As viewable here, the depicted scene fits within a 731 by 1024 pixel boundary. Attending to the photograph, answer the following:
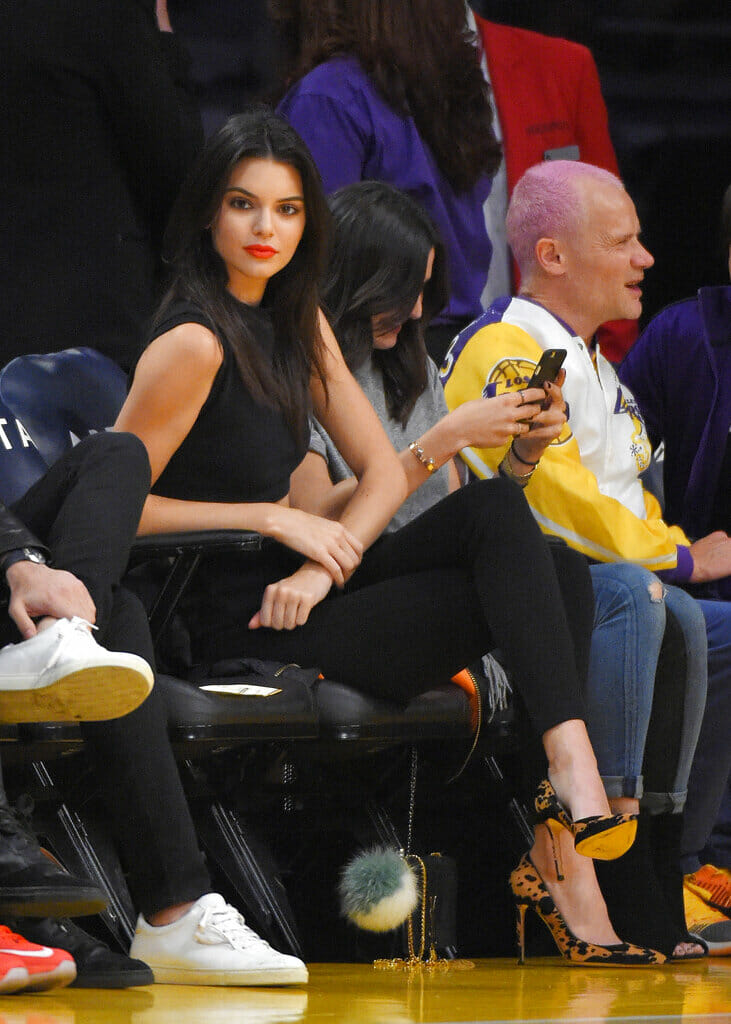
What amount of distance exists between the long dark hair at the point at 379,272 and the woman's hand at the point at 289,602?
21.1 inches

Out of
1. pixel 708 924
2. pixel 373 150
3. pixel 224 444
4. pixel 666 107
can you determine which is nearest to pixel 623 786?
pixel 708 924

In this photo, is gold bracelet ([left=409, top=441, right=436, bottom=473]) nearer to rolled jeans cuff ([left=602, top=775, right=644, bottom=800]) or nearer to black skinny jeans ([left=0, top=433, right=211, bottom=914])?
rolled jeans cuff ([left=602, top=775, right=644, bottom=800])

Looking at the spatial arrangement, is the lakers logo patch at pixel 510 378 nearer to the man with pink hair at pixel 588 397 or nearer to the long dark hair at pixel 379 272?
the man with pink hair at pixel 588 397

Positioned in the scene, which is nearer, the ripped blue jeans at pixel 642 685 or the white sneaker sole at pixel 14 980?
the white sneaker sole at pixel 14 980

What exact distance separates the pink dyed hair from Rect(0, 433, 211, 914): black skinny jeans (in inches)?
51.2

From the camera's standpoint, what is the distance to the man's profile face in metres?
3.06

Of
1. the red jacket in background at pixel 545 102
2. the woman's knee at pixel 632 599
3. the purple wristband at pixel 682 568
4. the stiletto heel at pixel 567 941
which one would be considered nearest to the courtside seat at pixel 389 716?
the stiletto heel at pixel 567 941

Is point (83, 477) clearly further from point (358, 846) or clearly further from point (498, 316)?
point (498, 316)

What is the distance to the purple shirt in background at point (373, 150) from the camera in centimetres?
312

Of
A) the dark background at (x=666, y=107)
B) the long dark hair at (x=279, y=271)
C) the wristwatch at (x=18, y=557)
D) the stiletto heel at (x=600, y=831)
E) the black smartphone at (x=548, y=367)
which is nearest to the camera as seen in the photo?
the wristwatch at (x=18, y=557)

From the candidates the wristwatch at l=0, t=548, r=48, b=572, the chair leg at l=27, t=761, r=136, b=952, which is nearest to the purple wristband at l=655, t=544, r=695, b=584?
the chair leg at l=27, t=761, r=136, b=952

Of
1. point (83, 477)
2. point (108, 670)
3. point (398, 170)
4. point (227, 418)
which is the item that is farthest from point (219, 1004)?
point (398, 170)

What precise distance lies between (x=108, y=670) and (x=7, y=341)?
1.07 meters

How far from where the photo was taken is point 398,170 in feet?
10.4
